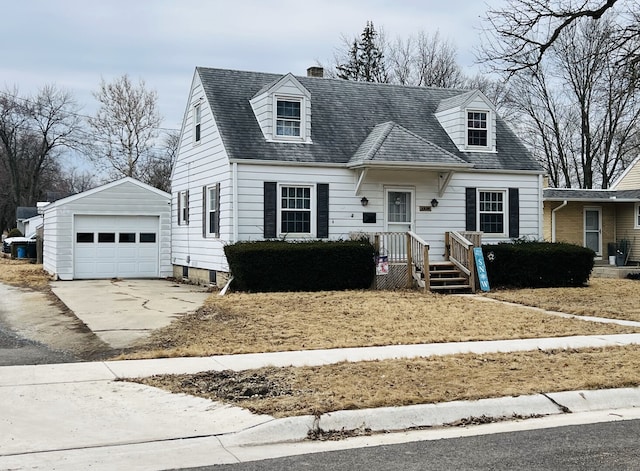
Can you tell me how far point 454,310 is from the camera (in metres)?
15.4

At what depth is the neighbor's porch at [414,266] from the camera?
19.6 m

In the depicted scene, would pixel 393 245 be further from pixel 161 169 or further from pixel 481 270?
pixel 161 169

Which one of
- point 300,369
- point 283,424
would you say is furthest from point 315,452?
point 300,369

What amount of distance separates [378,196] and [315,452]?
51.4 ft

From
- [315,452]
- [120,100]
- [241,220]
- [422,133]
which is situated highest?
[120,100]

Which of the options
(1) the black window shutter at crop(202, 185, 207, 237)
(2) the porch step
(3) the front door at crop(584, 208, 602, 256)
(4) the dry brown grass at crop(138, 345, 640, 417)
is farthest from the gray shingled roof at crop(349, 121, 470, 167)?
(3) the front door at crop(584, 208, 602, 256)

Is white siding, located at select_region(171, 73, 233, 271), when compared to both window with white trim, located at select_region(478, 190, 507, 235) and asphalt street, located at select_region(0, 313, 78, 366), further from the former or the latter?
asphalt street, located at select_region(0, 313, 78, 366)

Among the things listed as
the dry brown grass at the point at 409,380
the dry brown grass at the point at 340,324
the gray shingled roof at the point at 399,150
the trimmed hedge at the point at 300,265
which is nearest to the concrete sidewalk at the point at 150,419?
the dry brown grass at the point at 409,380

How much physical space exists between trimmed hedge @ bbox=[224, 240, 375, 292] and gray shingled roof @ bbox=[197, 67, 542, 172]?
2.91m

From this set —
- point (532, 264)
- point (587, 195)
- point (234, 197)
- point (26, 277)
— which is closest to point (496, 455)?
point (234, 197)

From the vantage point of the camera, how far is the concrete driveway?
500 inches

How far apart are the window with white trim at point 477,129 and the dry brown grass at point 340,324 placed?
25.0ft

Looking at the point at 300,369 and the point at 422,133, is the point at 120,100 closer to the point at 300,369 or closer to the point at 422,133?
the point at 422,133

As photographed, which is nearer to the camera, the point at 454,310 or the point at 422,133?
the point at 454,310
